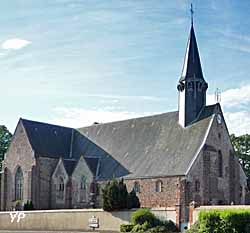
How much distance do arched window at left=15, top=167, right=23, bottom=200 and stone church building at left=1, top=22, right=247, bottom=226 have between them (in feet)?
0.35

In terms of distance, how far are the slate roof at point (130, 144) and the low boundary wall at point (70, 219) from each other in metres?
7.94

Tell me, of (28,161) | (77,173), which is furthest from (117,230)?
(28,161)

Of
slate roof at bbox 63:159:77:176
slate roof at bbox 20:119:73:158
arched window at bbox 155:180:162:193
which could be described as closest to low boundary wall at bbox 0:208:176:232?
arched window at bbox 155:180:162:193

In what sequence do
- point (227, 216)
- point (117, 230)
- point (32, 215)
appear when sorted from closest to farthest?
1. point (227, 216)
2. point (117, 230)
3. point (32, 215)

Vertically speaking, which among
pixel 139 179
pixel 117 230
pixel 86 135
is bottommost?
pixel 117 230

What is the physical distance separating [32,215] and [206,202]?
15.2 meters

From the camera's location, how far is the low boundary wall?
41125 mm

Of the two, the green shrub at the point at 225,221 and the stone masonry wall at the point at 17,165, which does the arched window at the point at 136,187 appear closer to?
the stone masonry wall at the point at 17,165

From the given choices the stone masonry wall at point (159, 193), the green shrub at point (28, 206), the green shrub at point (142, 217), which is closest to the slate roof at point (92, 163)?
the stone masonry wall at point (159, 193)

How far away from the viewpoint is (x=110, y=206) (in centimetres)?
4219

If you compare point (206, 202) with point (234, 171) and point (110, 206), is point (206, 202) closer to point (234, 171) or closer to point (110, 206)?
point (234, 171)

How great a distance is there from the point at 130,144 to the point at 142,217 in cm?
1701

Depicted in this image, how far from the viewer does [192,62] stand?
53594mm
